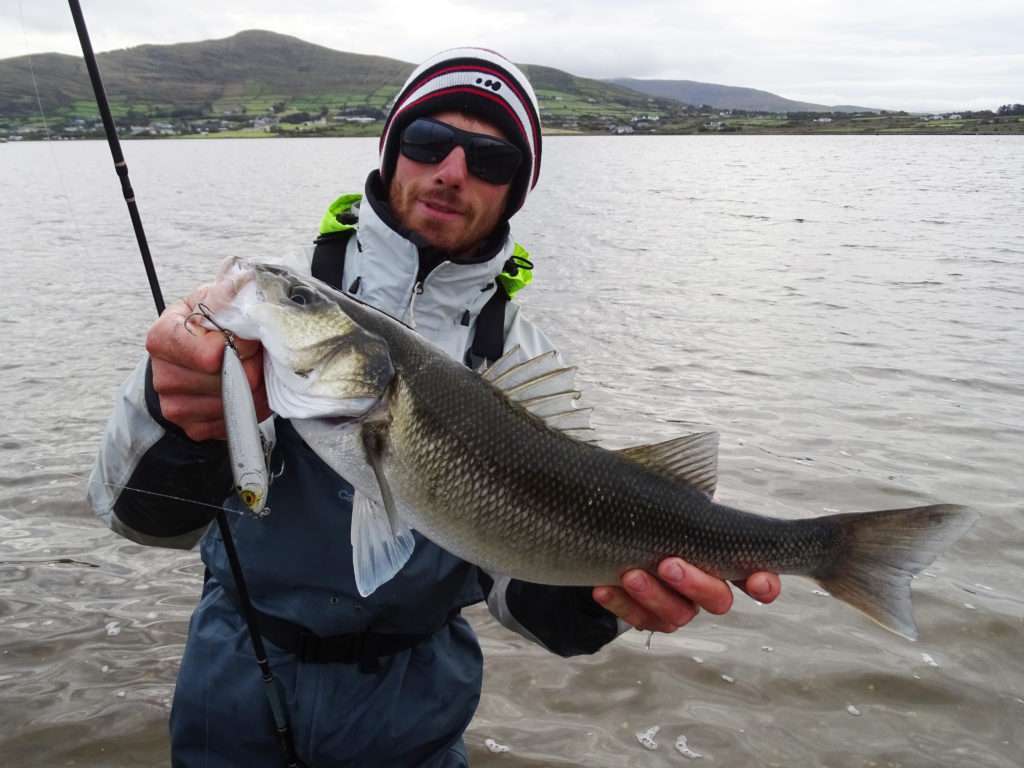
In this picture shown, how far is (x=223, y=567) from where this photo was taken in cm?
299

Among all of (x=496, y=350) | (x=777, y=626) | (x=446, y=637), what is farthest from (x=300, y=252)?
(x=777, y=626)

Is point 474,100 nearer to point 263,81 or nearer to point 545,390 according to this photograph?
point 545,390

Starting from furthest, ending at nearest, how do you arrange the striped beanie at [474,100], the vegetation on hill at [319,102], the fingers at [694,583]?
the vegetation on hill at [319,102], the striped beanie at [474,100], the fingers at [694,583]

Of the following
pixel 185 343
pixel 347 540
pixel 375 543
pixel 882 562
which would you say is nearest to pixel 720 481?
pixel 882 562

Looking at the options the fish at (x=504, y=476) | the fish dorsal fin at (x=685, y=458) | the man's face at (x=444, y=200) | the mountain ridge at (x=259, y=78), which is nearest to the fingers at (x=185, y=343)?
the fish at (x=504, y=476)

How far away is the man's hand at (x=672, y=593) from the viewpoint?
2.71 metres

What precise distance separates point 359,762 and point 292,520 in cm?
99

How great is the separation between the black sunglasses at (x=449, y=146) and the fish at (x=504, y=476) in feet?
3.70

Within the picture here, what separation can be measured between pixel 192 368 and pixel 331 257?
1180 mm

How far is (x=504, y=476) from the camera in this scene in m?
2.59

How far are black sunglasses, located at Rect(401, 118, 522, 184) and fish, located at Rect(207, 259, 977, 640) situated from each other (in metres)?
1.13

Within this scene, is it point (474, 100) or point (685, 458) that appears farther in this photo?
point (474, 100)

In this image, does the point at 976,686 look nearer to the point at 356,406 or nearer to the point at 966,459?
the point at 966,459

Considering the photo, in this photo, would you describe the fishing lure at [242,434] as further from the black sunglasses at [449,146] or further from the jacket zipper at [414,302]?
the black sunglasses at [449,146]
